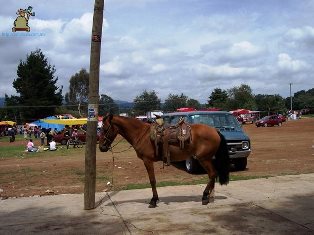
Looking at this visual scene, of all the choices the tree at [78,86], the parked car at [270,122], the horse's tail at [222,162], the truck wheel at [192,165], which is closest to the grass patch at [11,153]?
the truck wheel at [192,165]

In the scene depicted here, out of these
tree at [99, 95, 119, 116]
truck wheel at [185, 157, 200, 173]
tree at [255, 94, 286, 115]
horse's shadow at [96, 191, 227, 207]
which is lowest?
horse's shadow at [96, 191, 227, 207]

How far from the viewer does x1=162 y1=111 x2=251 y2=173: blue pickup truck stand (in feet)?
43.9

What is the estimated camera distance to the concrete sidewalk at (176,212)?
662cm

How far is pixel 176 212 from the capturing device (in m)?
7.64

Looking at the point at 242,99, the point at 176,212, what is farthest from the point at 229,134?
the point at 242,99

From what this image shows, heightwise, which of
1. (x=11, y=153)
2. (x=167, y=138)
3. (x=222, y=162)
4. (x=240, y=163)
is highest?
(x=167, y=138)

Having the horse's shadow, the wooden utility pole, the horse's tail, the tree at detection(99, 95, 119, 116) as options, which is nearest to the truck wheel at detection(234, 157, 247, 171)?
the tree at detection(99, 95, 119, 116)

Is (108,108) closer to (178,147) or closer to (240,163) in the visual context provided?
(240,163)

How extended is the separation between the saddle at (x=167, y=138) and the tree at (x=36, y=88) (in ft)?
222

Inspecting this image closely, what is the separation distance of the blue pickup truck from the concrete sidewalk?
3.45 meters

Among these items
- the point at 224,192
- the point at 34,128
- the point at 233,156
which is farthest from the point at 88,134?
the point at 34,128

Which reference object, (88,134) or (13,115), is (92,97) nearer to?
(88,134)

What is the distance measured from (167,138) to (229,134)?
5734 millimetres

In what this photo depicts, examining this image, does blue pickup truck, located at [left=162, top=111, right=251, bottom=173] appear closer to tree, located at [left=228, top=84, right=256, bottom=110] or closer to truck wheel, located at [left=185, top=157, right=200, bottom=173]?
truck wheel, located at [left=185, top=157, right=200, bottom=173]
